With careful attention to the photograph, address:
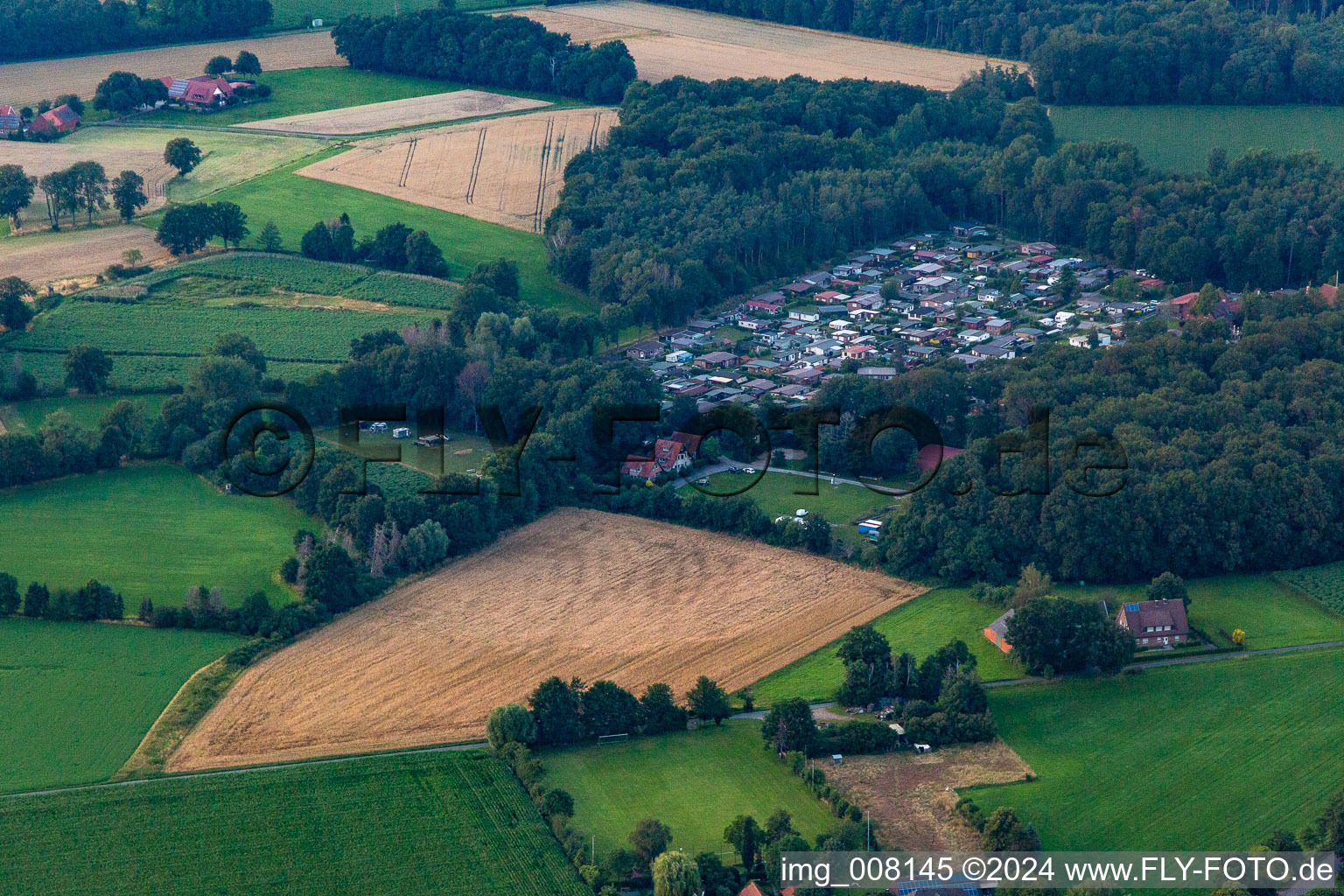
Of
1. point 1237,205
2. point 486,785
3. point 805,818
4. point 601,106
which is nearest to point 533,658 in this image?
point 486,785

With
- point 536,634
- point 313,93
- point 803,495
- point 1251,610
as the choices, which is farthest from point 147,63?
point 1251,610

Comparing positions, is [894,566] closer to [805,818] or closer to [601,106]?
[805,818]

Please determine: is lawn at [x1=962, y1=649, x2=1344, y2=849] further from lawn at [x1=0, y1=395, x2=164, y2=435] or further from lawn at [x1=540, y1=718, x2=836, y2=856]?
lawn at [x1=0, y1=395, x2=164, y2=435]

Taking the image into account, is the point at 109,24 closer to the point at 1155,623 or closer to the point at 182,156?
the point at 182,156

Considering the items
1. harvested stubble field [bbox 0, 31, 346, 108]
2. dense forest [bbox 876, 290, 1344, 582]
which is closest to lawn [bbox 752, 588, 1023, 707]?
dense forest [bbox 876, 290, 1344, 582]

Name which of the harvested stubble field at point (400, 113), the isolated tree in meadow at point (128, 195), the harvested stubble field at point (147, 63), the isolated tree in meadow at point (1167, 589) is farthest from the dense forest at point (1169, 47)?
the isolated tree in meadow at point (1167, 589)

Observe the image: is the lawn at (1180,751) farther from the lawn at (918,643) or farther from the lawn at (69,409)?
the lawn at (69,409)

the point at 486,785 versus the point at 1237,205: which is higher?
the point at 1237,205
